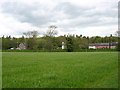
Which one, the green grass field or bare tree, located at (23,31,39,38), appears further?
bare tree, located at (23,31,39,38)

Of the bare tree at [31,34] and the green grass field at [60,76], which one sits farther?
the bare tree at [31,34]

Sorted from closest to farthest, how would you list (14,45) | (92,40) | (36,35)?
(36,35), (14,45), (92,40)

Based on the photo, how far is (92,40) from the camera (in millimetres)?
128750

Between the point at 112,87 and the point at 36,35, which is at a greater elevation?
the point at 36,35

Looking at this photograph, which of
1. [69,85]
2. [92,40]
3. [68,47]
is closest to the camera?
[69,85]

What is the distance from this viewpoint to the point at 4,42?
294 ft

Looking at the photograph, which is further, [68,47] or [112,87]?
[68,47]

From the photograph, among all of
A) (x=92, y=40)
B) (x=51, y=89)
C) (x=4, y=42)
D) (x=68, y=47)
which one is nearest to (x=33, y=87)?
(x=51, y=89)

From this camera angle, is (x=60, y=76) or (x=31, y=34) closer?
(x=60, y=76)

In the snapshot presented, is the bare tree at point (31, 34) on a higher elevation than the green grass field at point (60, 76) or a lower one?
higher

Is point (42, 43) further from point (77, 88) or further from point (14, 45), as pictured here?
point (77, 88)

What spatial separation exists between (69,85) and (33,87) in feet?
4.67

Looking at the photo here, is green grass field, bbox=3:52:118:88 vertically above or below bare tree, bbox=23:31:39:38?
below

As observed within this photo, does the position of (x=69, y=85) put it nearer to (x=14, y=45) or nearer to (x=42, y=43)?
(x=42, y=43)
